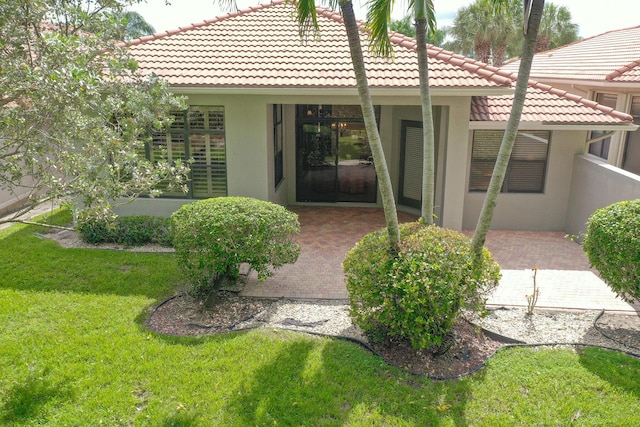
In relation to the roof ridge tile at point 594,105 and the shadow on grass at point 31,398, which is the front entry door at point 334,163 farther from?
the shadow on grass at point 31,398

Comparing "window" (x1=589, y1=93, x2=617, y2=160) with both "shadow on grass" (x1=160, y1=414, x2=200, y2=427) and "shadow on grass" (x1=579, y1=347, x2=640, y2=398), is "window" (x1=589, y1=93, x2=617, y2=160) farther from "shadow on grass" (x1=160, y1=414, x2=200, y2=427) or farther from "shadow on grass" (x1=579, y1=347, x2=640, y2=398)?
"shadow on grass" (x1=160, y1=414, x2=200, y2=427)

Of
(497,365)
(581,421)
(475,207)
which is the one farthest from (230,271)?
(475,207)

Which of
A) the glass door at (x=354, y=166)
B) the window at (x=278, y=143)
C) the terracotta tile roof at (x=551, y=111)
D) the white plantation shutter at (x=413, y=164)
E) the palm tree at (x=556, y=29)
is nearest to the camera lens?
the terracotta tile roof at (x=551, y=111)

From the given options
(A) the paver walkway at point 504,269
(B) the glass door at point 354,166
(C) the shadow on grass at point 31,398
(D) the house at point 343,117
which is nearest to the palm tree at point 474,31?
(D) the house at point 343,117

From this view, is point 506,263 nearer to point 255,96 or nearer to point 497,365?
point 497,365

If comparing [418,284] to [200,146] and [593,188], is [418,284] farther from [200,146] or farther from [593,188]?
[593,188]

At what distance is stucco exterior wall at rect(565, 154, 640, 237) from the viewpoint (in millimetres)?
10375

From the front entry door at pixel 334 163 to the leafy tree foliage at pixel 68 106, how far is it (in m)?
7.74

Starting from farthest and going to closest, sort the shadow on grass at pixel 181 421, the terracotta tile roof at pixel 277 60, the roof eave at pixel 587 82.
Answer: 1. the roof eave at pixel 587 82
2. the terracotta tile roof at pixel 277 60
3. the shadow on grass at pixel 181 421

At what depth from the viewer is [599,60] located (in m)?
17.1

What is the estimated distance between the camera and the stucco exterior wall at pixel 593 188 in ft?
34.0

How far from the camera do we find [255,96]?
11.3 m

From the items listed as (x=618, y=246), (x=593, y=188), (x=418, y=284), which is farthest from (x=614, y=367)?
(x=593, y=188)

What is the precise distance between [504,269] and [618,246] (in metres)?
3.19
